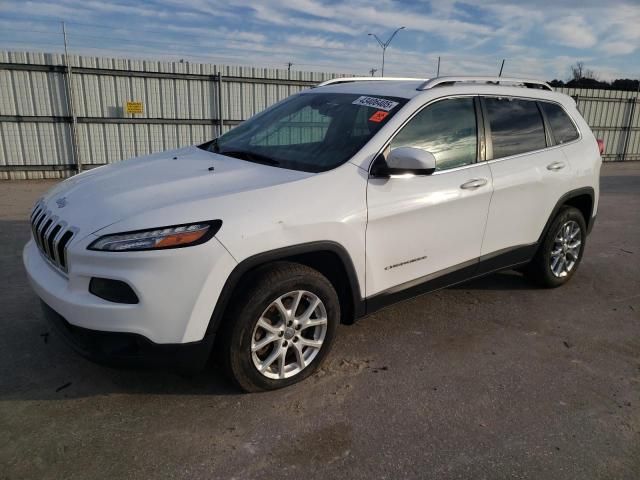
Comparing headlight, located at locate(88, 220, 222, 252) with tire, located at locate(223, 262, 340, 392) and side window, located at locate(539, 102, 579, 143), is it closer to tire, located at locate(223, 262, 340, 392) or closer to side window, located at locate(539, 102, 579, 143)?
tire, located at locate(223, 262, 340, 392)

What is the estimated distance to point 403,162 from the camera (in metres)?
2.97

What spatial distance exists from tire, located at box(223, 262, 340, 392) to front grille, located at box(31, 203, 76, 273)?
3.02ft

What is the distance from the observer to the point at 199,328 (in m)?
2.53

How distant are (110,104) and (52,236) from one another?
9.55 m

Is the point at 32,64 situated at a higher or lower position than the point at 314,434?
higher

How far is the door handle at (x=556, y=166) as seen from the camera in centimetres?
421

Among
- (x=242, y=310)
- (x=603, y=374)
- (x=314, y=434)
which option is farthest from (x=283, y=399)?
(x=603, y=374)

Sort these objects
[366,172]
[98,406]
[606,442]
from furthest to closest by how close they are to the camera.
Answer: [366,172] → [98,406] → [606,442]

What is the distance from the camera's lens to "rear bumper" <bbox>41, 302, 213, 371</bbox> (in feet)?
8.16

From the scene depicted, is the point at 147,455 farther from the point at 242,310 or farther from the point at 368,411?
the point at 368,411

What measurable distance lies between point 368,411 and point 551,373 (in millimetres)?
1321

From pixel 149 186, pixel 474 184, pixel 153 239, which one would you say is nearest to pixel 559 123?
pixel 474 184

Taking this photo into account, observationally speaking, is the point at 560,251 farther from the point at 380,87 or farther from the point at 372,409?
the point at 372,409

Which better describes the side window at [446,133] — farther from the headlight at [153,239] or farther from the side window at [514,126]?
the headlight at [153,239]
